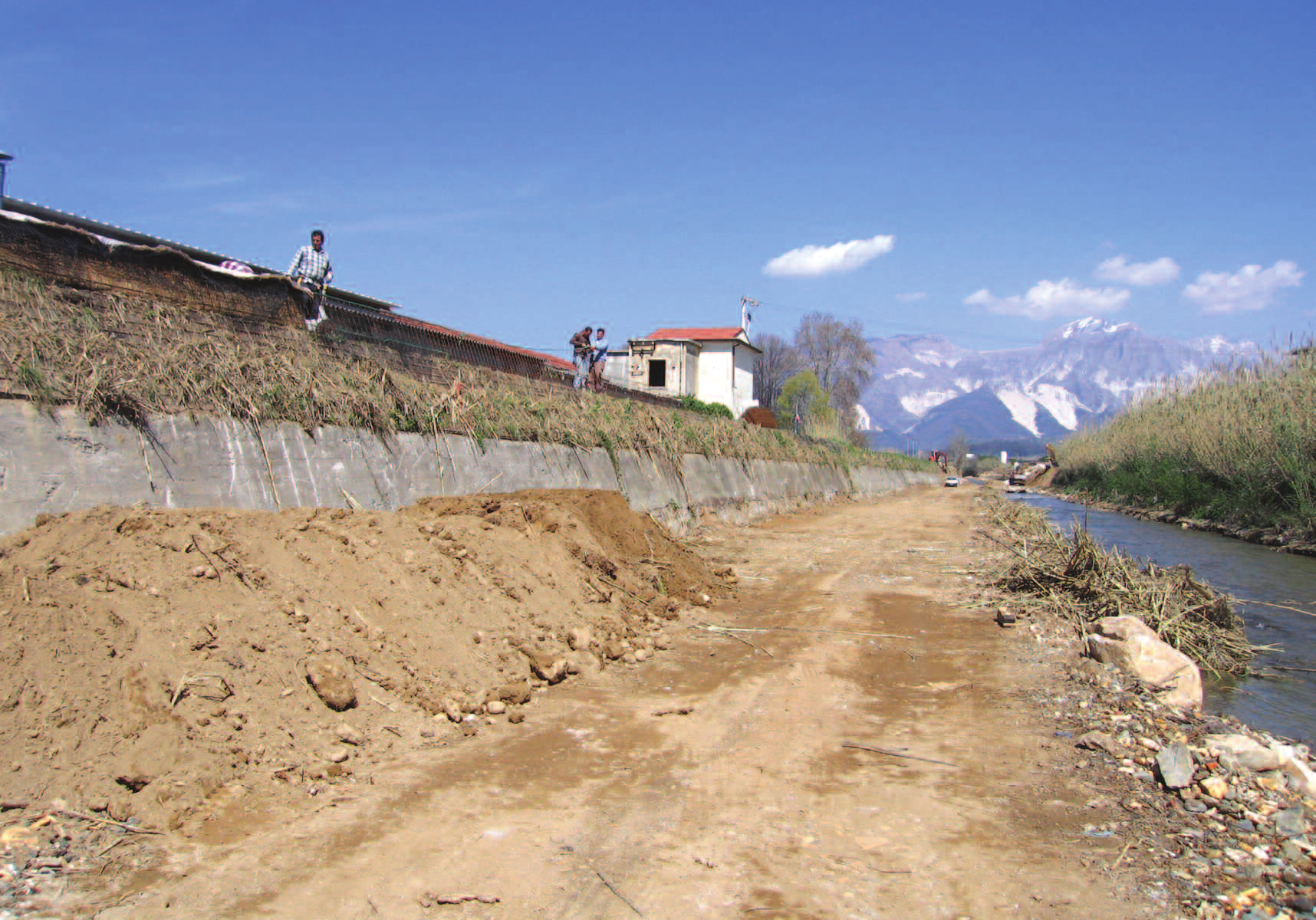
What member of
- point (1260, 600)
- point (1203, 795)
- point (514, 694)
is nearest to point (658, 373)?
point (1260, 600)

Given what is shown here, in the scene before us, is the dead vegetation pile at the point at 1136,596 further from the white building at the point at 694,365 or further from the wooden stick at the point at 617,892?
the white building at the point at 694,365

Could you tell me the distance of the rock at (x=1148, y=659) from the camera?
222 inches

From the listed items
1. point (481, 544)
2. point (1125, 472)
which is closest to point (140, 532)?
point (481, 544)

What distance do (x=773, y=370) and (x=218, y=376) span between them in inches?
2951

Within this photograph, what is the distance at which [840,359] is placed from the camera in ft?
255

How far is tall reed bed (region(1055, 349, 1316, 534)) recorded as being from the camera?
17.9 meters

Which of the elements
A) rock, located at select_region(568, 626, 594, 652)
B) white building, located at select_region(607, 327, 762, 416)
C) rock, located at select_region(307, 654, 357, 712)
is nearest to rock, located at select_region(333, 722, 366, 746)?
rock, located at select_region(307, 654, 357, 712)

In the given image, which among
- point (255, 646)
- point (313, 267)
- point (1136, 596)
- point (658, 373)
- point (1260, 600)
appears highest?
point (658, 373)

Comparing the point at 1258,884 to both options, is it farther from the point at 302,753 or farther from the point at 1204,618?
the point at 1204,618

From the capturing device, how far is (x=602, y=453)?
13.3 meters

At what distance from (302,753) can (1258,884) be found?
431 centimetres

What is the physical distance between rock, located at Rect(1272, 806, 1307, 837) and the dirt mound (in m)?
4.00

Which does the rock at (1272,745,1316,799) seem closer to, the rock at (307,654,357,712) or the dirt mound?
the dirt mound

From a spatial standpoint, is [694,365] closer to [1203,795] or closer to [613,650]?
[613,650]
